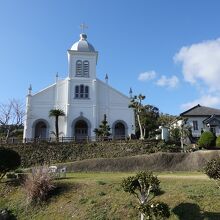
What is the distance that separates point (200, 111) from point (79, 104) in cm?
1981

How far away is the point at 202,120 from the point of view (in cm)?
5356

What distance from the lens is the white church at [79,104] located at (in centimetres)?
4869

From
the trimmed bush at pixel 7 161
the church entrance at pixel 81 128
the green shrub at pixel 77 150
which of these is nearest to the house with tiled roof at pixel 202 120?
the green shrub at pixel 77 150

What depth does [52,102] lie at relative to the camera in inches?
1982

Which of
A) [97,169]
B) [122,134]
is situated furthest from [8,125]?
[97,169]

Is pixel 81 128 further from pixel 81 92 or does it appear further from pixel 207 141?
pixel 207 141

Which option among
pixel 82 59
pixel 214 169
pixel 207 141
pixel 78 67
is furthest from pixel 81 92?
pixel 214 169

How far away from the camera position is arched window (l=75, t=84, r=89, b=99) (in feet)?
167

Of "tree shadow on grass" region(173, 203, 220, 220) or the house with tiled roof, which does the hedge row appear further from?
"tree shadow on grass" region(173, 203, 220, 220)

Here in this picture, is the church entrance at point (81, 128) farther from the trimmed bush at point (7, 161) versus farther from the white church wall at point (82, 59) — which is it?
the trimmed bush at point (7, 161)

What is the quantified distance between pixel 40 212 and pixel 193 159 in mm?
17693

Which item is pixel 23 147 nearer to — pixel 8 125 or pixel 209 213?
pixel 8 125

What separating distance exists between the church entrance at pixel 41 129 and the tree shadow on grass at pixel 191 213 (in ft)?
117

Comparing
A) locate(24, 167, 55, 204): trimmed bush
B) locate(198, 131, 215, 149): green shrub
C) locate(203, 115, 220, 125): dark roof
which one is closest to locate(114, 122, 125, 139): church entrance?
locate(198, 131, 215, 149): green shrub
